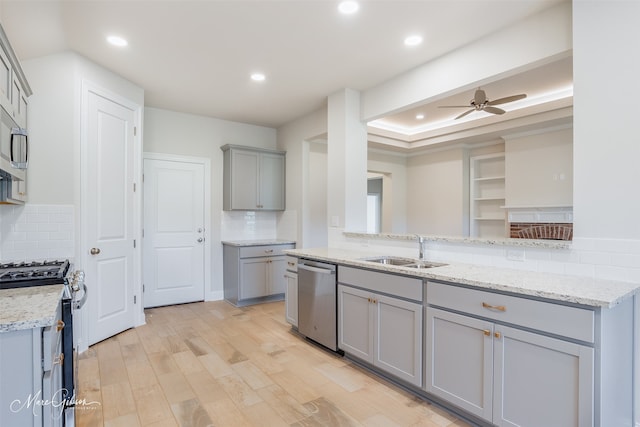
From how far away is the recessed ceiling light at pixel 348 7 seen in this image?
2.31 m

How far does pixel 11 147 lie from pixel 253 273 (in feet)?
10.1

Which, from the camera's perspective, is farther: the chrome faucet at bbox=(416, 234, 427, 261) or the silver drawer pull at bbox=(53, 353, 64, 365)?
the chrome faucet at bbox=(416, 234, 427, 261)

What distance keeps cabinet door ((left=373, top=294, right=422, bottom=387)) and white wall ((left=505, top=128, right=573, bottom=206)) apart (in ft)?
12.1

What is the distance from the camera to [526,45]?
2.49 metres

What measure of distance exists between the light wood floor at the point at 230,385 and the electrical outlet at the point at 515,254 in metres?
1.12

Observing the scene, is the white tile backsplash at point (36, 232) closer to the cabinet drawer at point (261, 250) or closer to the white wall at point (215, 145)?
the white wall at point (215, 145)

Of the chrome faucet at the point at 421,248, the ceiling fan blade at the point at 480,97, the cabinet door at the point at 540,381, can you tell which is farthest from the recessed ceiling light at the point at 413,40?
the cabinet door at the point at 540,381

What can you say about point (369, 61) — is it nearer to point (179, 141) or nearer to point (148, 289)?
point (179, 141)

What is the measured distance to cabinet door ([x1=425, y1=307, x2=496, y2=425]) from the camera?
75.0 inches

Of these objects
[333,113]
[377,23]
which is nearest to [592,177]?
[377,23]

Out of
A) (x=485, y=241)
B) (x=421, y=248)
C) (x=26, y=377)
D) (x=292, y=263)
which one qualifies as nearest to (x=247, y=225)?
(x=292, y=263)

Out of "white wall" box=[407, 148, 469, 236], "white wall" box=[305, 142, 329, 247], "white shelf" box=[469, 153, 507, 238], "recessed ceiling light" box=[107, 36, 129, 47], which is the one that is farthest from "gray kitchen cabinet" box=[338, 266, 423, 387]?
"white shelf" box=[469, 153, 507, 238]

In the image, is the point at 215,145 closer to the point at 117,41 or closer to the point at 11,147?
the point at 117,41

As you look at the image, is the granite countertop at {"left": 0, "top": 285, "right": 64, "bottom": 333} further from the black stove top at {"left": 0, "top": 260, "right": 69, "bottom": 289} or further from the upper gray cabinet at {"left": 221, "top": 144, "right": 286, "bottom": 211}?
the upper gray cabinet at {"left": 221, "top": 144, "right": 286, "bottom": 211}
